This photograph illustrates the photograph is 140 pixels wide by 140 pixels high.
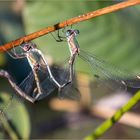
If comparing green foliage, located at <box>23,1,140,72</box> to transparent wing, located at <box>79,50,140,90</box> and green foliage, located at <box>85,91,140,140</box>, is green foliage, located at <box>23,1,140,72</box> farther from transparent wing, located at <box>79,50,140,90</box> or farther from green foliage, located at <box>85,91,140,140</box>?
green foliage, located at <box>85,91,140,140</box>

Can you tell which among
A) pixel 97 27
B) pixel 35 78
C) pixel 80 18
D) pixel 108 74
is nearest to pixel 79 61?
Result: pixel 108 74

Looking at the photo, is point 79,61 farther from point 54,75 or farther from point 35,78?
point 35,78

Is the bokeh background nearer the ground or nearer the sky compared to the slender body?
nearer the ground

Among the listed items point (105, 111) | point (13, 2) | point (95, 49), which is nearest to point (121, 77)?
point (95, 49)

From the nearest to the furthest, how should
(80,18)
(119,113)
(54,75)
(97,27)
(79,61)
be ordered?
1. (80,18)
2. (119,113)
3. (54,75)
4. (79,61)
5. (97,27)

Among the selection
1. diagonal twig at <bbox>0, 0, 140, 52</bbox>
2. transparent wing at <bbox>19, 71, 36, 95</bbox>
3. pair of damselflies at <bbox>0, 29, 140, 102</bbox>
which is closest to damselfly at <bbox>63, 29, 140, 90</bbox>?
pair of damselflies at <bbox>0, 29, 140, 102</bbox>

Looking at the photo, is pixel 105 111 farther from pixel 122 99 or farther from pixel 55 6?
pixel 55 6

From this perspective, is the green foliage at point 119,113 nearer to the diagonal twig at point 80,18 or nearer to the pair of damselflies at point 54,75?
the pair of damselflies at point 54,75
